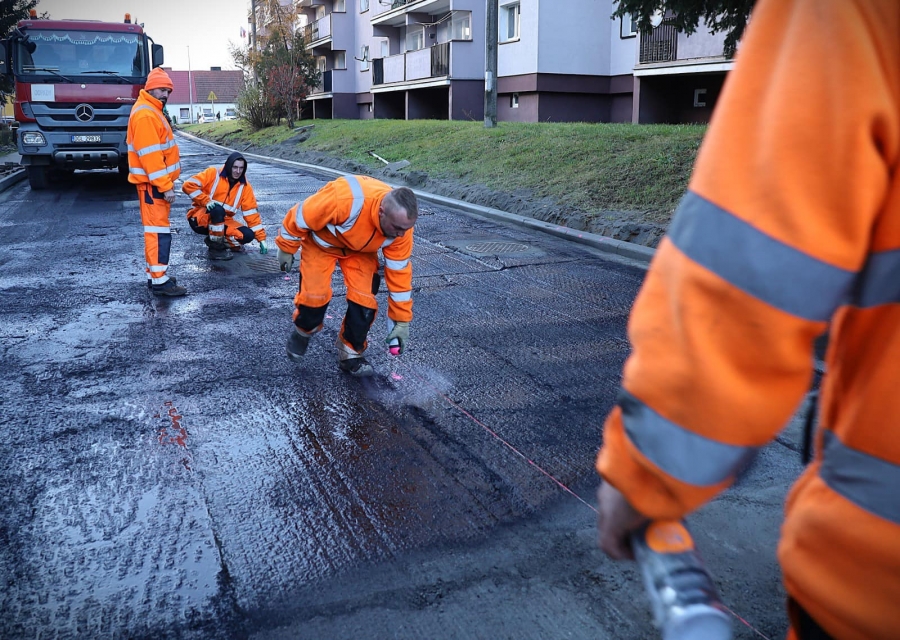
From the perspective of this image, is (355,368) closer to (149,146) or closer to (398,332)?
(398,332)

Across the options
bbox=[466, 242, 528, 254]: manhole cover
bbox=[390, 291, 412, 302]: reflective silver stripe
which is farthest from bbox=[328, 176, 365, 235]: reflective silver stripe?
bbox=[466, 242, 528, 254]: manhole cover

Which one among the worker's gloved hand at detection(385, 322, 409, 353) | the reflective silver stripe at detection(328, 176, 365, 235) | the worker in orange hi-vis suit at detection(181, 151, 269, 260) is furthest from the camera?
the worker in orange hi-vis suit at detection(181, 151, 269, 260)

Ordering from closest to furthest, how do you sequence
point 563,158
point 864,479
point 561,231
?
point 864,479 < point 561,231 < point 563,158

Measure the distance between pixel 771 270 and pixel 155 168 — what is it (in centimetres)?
758

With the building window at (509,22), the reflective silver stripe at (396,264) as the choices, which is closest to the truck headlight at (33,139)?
the reflective silver stripe at (396,264)

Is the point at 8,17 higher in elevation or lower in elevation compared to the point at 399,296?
higher

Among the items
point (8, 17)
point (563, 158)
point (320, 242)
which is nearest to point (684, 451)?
point (320, 242)

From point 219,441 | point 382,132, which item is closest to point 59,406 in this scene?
point 219,441

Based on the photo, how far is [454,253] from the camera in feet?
33.5

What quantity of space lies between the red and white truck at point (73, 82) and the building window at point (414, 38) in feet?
75.8

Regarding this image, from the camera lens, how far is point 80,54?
53.5ft

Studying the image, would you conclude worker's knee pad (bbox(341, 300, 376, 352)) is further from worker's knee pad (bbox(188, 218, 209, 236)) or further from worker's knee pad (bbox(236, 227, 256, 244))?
worker's knee pad (bbox(188, 218, 209, 236))

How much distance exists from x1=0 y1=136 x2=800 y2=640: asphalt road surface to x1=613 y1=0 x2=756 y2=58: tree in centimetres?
447

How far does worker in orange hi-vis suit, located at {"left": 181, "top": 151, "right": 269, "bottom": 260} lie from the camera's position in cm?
962
